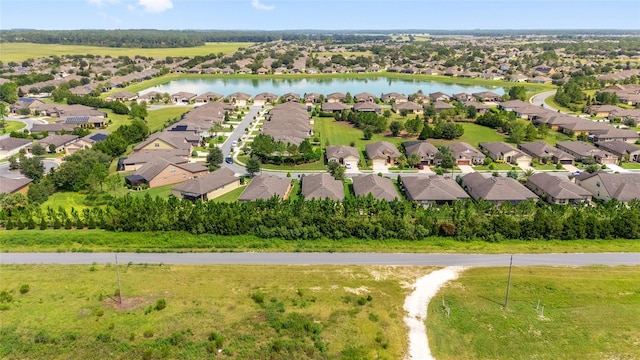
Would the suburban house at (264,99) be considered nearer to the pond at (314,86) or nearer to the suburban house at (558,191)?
the pond at (314,86)

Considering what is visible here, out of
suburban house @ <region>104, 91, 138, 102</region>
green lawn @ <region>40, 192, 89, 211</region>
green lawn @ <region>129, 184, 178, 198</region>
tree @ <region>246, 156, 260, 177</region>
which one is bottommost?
green lawn @ <region>129, 184, 178, 198</region>

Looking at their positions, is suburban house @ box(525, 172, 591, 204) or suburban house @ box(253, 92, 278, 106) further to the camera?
suburban house @ box(253, 92, 278, 106)

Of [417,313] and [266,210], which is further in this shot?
[266,210]

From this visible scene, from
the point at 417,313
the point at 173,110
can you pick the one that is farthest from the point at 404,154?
the point at 173,110

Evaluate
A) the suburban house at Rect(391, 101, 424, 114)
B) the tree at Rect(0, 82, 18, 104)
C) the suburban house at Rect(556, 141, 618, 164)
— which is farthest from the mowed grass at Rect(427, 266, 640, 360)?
the tree at Rect(0, 82, 18, 104)

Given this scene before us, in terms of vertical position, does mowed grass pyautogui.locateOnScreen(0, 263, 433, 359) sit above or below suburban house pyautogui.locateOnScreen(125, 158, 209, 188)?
below

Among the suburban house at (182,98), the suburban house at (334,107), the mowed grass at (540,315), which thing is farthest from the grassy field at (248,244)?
the suburban house at (182,98)

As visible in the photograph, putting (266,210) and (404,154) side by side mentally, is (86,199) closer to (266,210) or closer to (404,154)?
(266,210)

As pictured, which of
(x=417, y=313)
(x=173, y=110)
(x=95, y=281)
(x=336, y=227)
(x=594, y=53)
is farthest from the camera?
(x=594, y=53)

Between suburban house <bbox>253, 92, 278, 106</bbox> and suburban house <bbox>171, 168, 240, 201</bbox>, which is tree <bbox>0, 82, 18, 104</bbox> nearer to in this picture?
suburban house <bbox>253, 92, 278, 106</bbox>
